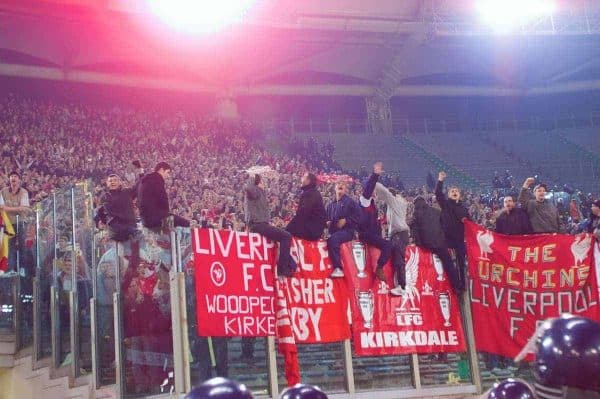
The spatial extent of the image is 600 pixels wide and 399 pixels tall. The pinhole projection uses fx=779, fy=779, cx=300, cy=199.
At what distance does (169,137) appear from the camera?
82.6 feet

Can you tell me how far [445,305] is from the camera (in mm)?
9484

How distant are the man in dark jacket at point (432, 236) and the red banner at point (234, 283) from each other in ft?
7.04

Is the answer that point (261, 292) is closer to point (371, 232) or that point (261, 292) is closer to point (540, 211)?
point (371, 232)

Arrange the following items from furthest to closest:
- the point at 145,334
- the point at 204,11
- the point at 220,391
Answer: the point at 204,11 < the point at 145,334 < the point at 220,391

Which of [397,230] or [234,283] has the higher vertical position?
[397,230]

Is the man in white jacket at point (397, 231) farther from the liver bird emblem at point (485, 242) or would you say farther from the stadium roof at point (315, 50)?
the stadium roof at point (315, 50)

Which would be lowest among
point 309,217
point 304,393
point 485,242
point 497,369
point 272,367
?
point 497,369

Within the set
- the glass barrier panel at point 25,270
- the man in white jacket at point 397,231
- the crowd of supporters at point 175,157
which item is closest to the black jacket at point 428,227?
the man in white jacket at point 397,231

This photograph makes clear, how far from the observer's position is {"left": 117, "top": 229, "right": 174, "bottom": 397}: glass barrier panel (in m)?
7.25

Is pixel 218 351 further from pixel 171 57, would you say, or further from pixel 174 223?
pixel 171 57

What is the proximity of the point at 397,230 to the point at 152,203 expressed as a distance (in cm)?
302

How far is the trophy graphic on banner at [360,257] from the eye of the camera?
8969 mm

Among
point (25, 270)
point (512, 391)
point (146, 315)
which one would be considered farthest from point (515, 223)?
point (512, 391)

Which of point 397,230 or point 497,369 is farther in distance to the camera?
point 497,369
